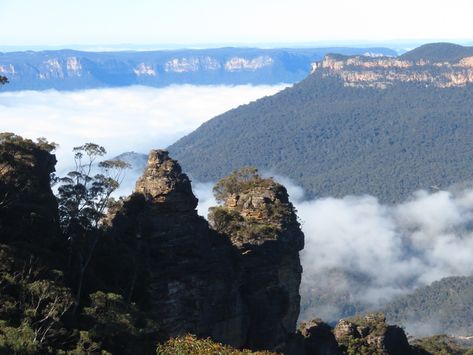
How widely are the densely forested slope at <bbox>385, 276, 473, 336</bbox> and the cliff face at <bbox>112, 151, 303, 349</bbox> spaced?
8011 centimetres

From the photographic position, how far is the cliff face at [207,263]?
33.4 metres

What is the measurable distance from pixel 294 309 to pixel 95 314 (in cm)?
1485

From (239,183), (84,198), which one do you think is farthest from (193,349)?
(239,183)

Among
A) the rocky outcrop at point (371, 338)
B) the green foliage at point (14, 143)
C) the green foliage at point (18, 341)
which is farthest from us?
the rocky outcrop at point (371, 338)

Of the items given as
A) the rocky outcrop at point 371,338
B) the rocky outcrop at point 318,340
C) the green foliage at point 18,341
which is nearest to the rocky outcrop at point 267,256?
the rocky outcrop at point 318,340

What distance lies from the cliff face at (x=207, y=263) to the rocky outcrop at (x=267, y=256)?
0.05 metres

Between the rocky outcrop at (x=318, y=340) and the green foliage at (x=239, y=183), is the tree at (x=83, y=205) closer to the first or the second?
the green foliage at (x=239, y=183)

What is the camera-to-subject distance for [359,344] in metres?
47.4

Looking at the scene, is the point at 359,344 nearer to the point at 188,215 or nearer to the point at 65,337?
the point at 188,215

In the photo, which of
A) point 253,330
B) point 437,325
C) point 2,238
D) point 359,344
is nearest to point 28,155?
point 2,238

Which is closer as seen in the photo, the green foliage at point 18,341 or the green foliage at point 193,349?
the green foliage at point 18,341

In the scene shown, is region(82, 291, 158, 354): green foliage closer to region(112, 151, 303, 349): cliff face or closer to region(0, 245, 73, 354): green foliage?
region(0, 245, 73, 354): green foliage

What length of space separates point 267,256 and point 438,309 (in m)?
97.5

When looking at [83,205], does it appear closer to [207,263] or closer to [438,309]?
[207,263]
